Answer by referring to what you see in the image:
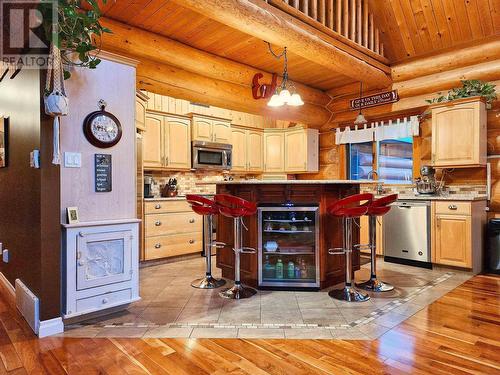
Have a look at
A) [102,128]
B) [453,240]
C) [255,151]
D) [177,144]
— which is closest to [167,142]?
[177,144]

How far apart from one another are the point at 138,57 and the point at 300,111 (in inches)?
115

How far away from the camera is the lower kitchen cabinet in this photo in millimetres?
4453

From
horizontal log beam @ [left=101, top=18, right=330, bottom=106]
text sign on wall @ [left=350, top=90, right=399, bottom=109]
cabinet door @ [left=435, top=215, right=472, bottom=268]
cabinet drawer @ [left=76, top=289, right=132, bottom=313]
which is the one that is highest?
horizontal log beam @ [left=101, top=18, right=330, bottom=106]

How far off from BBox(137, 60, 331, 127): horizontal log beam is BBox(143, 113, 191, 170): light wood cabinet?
2.44 ft

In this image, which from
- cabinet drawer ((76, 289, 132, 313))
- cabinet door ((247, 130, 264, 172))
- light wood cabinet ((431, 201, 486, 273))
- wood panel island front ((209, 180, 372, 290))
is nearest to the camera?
cabinet drawer ((76, 289, 132, 313))

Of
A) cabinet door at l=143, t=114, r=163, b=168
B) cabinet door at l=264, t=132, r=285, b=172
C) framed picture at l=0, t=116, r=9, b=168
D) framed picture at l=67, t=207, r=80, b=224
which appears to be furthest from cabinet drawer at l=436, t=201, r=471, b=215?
framed picture at l=0, t=116, r=9, b=168

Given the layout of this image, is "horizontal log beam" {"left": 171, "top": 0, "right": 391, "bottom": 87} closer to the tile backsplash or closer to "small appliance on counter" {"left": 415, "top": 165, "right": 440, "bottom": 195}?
"small appliance on counter" {"left": 415, "top": 165, "right": 440, "bottom": 195}

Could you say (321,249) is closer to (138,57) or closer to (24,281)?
(24,281)

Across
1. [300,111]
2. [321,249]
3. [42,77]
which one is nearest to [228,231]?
[321,249]

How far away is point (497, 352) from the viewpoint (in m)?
2.11

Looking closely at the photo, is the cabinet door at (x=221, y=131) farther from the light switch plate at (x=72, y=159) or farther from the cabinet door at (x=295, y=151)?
the light switch plate at (x=72, y=159)

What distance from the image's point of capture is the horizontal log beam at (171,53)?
11.6ft

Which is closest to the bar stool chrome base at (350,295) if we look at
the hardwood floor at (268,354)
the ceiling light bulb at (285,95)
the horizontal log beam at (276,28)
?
the hardwood floor at (268,354)

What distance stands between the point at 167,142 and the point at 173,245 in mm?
1557
